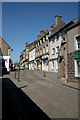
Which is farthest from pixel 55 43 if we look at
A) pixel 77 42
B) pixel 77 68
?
pixel 77 68

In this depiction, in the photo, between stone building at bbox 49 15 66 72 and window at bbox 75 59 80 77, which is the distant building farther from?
window at bbox 75 59 80 77

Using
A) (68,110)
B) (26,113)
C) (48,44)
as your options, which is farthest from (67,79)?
(48,44)

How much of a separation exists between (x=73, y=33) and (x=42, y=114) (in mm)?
10879

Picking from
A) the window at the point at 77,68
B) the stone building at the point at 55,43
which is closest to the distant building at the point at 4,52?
the stone building at the point at 55,43

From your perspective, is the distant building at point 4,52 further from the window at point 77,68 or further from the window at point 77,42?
the window at point 77,68

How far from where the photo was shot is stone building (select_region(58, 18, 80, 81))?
12662 millimetres

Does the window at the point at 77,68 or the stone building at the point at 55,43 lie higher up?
the stone building at the point at 55,43

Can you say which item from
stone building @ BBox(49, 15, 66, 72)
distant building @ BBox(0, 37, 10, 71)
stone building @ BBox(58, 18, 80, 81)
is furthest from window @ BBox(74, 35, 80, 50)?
distant building @ BBox(0, 37, 10, 71)

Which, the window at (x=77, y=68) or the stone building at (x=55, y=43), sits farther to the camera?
the stone building at (x=55, y=43)

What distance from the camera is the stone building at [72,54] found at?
12662mm

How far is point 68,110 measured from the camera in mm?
5164

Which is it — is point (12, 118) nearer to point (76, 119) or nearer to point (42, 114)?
point (42, 114)

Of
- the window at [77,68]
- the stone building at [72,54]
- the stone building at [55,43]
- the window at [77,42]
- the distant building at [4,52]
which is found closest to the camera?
the window at [77,68]

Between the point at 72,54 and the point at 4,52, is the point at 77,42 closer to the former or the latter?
the point at 72,54
